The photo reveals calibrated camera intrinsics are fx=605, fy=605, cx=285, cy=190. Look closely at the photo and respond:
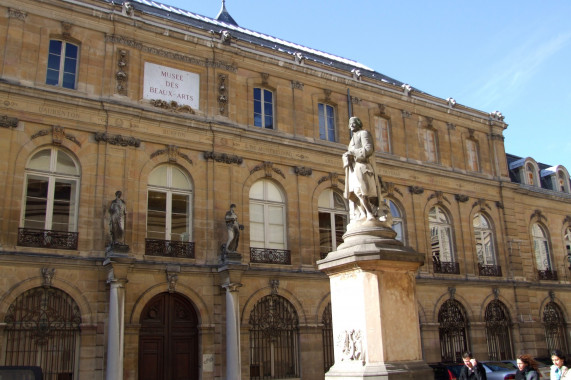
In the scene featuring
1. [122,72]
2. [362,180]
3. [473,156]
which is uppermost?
[122,72]

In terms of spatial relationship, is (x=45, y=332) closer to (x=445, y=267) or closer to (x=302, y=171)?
(x=302, y=171)

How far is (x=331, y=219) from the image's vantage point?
21766 millimetres

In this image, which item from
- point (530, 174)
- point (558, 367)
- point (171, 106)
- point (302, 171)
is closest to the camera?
point (558, 367)

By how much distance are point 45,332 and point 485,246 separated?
59.4 ft

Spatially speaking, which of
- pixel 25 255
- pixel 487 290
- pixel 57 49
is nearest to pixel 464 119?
pixel 487 290

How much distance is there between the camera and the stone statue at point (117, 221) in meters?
16.4

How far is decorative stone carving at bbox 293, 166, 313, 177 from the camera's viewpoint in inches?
835

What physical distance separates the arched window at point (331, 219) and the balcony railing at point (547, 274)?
10974mm

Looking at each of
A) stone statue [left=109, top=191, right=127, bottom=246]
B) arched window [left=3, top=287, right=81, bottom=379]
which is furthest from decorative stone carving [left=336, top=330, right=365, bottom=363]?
arched window [left=3, top=287, right=81, bottom=379]

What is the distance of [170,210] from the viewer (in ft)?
61.0

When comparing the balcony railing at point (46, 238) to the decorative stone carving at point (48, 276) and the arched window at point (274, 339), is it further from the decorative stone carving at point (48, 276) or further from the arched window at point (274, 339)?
the arched window at point (274, 339)

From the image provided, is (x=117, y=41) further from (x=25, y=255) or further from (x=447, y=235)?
(x=447, y=235)

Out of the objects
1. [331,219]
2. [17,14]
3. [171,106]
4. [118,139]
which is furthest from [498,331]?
[17,14]

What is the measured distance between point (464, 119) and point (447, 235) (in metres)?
5.75
